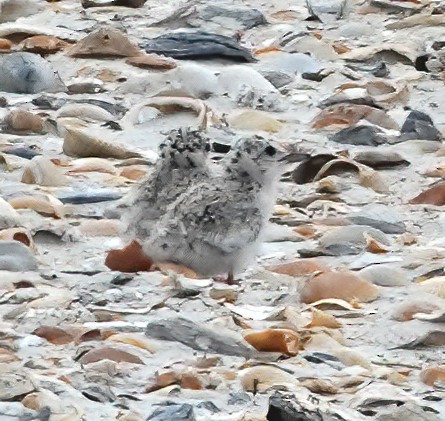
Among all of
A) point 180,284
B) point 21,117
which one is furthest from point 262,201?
point 21,117

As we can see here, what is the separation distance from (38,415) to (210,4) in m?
4.92

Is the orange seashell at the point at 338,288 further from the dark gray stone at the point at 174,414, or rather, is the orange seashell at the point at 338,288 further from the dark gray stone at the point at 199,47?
the dark gray stone at the point at 199,47

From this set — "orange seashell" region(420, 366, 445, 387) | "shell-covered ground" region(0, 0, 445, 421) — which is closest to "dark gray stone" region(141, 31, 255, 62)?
"shell-covered ground" region(0, 0, 445, 421)

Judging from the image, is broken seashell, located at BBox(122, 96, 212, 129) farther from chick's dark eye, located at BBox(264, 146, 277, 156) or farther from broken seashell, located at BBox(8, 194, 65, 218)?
chick's dark eye, located at BBox(264, 146, 277, 156)

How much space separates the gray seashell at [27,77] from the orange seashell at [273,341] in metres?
3.03

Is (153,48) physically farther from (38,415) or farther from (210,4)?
(38,415)

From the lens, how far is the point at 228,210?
16.5ft

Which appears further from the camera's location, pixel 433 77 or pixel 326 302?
pixel 433 77

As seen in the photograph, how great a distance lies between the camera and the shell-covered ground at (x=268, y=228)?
3855 millimetres

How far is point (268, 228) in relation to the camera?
17.2ft

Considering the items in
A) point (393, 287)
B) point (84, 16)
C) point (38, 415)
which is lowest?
point (84, 16)

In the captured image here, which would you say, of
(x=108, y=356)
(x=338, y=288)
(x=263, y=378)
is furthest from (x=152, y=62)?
(x=263, y=378)

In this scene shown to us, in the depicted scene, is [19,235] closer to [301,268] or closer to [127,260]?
[127,260]

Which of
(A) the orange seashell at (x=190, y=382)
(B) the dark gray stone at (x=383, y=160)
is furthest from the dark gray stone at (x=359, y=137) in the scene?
(A) the orange seashell at (x=190, y=382)
